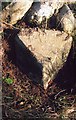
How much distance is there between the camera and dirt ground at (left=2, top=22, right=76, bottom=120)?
4.54 metres

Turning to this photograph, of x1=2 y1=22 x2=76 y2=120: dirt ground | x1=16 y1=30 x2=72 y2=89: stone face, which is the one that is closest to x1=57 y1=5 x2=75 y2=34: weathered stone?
x1=16 y1=30 x2=72 y2=89: stone face

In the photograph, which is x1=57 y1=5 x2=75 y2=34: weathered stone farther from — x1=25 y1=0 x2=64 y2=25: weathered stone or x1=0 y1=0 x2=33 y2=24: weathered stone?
x1=0 y1=0 x2=33 y2=24: weathered stone

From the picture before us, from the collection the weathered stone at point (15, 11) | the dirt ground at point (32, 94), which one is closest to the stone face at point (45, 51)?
the dirt ground at point (32, 94)

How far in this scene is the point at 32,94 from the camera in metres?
4.74

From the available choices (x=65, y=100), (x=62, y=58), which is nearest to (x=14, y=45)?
(x=62, y=58)

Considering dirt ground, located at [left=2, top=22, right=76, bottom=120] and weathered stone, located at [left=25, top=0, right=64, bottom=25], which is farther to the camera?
weathered stone, located at [left=25, top=0, right=64, bottom=25]

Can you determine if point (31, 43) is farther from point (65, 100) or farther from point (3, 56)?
point (65, 100)

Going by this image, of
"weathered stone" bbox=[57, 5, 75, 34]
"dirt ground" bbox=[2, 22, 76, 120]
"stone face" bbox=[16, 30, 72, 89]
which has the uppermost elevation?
"weathered stone" bbox=[57, 5, 75, 34]

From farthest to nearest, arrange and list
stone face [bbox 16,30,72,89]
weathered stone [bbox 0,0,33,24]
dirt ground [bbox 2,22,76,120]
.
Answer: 1. weathered stone [bbox 0,0,33,24]
2. stone face [bbox 16,30,72,89]
3. dirt ground [bbox 2,22,76,120]

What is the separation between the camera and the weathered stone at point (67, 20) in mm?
5102

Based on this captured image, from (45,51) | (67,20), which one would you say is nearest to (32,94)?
(45,51)

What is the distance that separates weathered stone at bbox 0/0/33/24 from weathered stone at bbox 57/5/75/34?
47 centimetres

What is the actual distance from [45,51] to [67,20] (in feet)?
1.90

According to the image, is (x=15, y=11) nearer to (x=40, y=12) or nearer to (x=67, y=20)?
(x=40, y=12)
